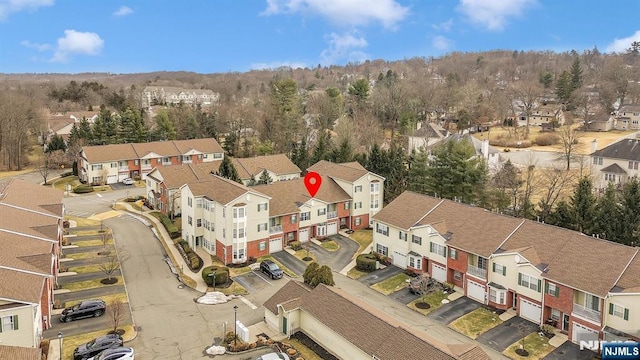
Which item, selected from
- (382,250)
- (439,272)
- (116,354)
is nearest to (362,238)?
(382,250)

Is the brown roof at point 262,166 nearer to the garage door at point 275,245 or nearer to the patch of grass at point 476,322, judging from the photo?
the garage door at point 275,245

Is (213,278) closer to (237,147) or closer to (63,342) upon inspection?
(63,342)

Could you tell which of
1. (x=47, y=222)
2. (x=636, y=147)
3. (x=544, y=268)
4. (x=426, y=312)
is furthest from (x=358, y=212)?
(x=636, y=147)

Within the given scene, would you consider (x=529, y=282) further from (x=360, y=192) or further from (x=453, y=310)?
(x=360, y=192)

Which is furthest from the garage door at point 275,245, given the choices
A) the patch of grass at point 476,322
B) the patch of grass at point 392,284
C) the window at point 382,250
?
the patch of grass at point 476,322

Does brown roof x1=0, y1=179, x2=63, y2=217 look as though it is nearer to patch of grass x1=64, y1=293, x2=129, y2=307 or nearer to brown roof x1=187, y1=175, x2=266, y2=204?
patch of grass x1=64, y1=293, x2=129, y2=307

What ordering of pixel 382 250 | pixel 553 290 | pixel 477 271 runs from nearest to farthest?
pixel 553 290, pixel 477 271, pixel 382 250
